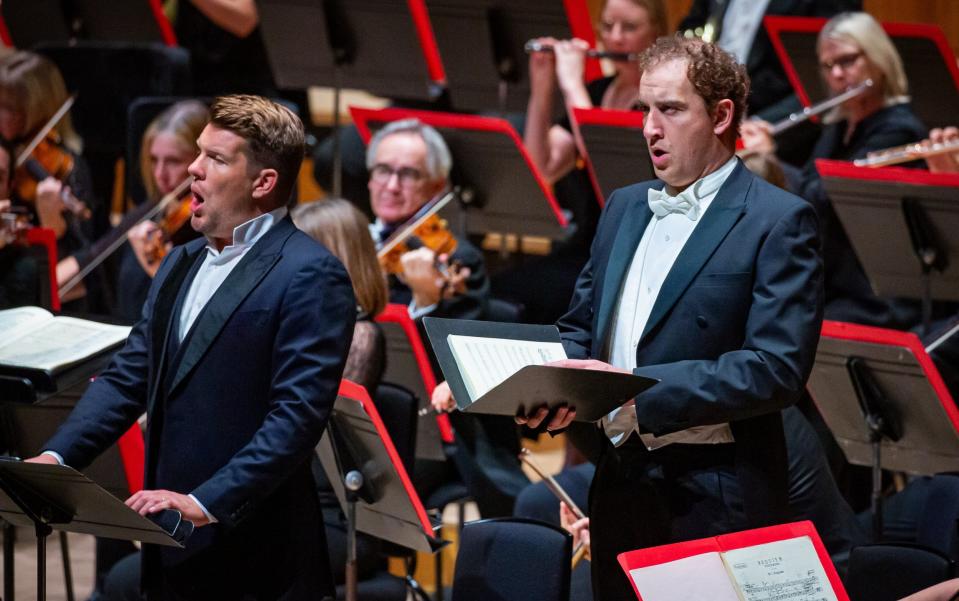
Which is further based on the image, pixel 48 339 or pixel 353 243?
pixel 353 243

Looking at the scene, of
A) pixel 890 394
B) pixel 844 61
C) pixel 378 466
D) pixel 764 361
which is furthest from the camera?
pixel 844 61

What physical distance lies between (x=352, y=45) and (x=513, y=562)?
9.31ft

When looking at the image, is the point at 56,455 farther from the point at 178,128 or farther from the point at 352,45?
the point at 352,45

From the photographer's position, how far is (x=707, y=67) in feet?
7.45

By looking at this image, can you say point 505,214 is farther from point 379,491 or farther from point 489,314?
point 379,491

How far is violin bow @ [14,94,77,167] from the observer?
189 inches

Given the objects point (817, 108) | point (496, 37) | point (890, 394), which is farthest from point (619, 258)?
point (496, 37)

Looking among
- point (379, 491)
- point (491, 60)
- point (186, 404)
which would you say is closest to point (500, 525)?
point (379, 491)

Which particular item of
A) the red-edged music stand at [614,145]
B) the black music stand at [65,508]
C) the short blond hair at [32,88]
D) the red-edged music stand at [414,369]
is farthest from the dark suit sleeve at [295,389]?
the short blond hair at [32,88]

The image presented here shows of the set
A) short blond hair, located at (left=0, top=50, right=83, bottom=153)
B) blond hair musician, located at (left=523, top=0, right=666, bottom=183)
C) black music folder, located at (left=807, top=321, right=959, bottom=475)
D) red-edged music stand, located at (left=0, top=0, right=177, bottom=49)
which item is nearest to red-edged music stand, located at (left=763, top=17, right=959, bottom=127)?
blond hair musician, located at (left=523, top=0, right=666, bottom=183)

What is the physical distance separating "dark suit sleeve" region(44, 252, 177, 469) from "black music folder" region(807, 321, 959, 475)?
5.15ft

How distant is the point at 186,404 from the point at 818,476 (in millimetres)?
1397

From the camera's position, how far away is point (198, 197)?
8.04 feet

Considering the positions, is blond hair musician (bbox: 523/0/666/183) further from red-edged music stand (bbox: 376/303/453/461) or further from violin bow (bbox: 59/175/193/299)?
red-edged music stand (bbox: 376/303/453/461)
